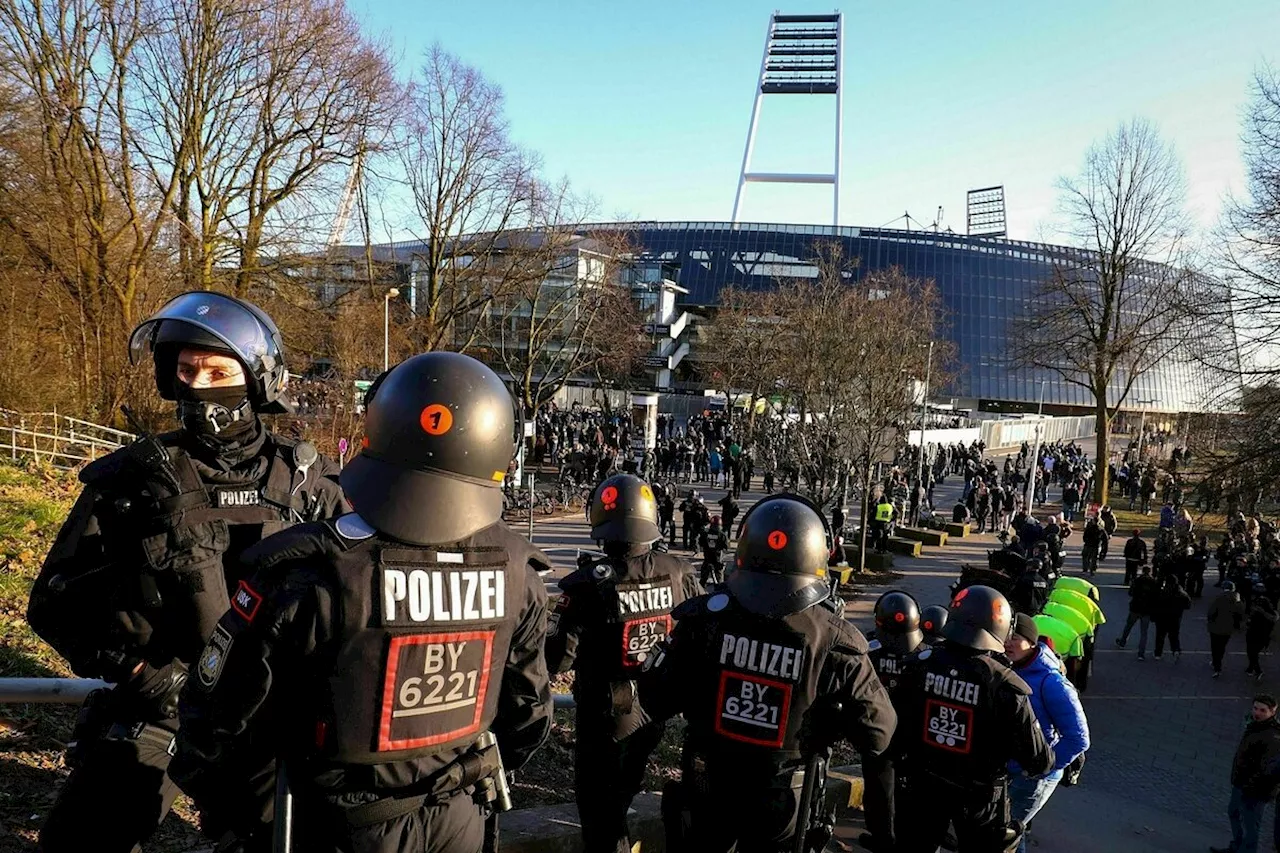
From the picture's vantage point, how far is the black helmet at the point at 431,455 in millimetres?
2057

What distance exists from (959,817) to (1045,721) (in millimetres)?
966

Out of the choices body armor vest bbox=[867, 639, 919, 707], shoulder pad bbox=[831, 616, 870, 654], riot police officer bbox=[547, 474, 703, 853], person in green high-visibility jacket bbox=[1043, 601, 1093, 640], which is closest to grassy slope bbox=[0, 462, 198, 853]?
riot police officer bbox=[547, 474, 703, 853]

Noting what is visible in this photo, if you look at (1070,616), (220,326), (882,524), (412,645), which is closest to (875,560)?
(882,524)

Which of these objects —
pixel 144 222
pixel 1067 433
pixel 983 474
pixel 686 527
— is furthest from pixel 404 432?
pixel 1067 433

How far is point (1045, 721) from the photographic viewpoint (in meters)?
4.59

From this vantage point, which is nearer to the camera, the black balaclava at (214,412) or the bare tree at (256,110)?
the black balaclava at (214,412)

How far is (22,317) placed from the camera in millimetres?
13977

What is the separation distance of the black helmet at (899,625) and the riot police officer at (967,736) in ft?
4.02

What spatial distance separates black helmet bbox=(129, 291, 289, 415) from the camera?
9.79 ft

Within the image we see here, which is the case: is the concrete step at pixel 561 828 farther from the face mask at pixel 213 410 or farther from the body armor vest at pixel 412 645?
the face mask at pixel 213 410

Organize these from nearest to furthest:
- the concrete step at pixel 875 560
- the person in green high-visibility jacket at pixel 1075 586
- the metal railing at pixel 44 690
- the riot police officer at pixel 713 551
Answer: the metal railing at pixel 44 690 → the person in green high-visibility jacket at pixel 1075 586 → the riot police officer at pixel 713 551 → the concrete step at pixel 875 560

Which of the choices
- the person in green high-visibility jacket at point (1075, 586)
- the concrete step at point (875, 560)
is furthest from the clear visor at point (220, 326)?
the concrete step at point (875, 560)

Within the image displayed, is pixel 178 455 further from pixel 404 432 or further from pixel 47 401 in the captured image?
pixel 47 401

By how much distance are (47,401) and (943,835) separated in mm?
15824
